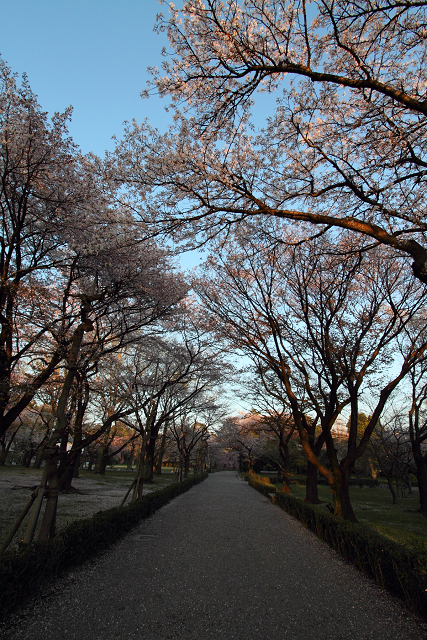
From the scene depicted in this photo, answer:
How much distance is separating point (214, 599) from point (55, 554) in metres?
2.11

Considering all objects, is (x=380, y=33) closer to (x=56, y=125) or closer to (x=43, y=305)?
(x=56, y=125)

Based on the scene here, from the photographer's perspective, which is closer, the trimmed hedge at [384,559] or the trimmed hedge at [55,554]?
the trimmed hedge at [55,554]

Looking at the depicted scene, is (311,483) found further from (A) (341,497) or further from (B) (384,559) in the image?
(B) (384,559)

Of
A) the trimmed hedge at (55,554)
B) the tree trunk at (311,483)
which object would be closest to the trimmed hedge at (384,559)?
the trimmed hedge at (55,554)

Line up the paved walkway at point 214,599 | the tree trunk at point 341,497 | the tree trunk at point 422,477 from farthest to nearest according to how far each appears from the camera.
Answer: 1. the tree trunk at point 422,477
2. the tree trunk at point 341,497
3. the paved walkway at point 214,599

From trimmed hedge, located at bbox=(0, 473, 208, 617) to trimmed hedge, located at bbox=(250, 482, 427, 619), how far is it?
172 inches

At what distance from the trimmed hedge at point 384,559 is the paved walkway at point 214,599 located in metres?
0.18

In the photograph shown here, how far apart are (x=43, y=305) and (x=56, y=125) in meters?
3.94

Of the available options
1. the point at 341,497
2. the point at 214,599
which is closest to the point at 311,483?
the point at 341,497

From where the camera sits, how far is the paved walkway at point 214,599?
10.1ft

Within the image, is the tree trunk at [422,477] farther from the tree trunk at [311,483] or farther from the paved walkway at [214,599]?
the paved walkway at [214,599]

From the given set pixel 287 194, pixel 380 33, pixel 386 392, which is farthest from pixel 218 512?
pixel 380 33

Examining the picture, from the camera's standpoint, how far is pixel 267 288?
30.3ft

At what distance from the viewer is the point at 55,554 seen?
400 centimetres
